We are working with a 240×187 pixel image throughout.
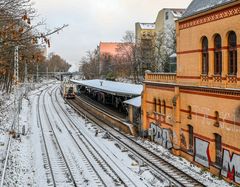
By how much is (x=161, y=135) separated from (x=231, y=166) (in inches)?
386

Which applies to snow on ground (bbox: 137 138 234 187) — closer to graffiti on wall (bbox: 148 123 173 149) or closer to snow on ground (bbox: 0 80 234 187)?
snow on ground (bbox: 0 80 234 187)

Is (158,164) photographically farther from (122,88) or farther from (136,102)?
(122,88)

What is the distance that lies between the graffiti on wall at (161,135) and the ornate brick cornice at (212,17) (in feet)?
22.5

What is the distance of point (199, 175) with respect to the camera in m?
19.8

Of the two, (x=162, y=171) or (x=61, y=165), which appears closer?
(x=162, y=171)

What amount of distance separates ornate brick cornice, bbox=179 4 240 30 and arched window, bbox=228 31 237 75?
0.96 metres

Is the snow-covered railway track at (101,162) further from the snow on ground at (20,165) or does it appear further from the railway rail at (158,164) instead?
the snow on ground at (20,165)

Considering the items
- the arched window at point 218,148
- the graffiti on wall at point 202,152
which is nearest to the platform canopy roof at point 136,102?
the graffiti on wall at point 202,152

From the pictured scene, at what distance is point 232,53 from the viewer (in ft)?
62.2

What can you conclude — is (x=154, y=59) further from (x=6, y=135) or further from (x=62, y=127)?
Answer: (x=6, y=135)

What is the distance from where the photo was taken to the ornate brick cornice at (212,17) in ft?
59.6

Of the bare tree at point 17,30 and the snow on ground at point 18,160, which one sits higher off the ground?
the bare tree at point 17,30

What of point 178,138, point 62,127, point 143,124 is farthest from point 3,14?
point 62,127

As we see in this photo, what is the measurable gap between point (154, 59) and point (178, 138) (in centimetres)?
5235
